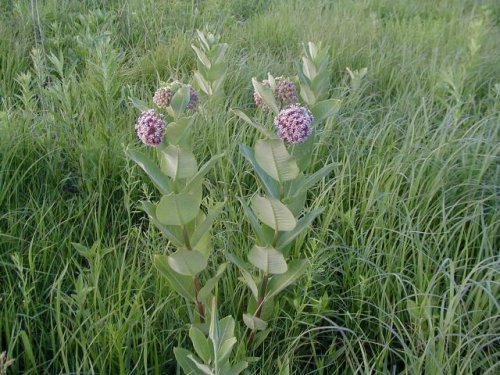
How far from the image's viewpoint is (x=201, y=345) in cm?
101

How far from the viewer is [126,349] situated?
4.22 feet

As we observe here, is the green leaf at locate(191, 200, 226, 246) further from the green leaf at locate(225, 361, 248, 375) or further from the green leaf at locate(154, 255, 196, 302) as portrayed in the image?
the green leaf at locate(225, 361, 248, 375)

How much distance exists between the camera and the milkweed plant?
1064mm

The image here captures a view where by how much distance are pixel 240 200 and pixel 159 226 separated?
0.19 metres

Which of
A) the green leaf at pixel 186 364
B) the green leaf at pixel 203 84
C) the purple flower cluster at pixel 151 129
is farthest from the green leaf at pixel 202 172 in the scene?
the green leaf at pixel 203 84

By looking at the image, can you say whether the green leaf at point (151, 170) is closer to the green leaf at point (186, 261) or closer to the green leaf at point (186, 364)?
the green leaf at point (186, 261)

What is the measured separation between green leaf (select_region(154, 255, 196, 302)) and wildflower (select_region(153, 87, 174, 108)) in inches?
14.1

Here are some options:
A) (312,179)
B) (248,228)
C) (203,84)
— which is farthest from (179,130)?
(203,84)

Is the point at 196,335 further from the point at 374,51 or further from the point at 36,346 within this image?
the point at 374,51

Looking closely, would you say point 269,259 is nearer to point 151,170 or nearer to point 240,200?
point 240,200

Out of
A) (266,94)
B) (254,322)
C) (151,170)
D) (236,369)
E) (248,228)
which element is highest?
(266,94)

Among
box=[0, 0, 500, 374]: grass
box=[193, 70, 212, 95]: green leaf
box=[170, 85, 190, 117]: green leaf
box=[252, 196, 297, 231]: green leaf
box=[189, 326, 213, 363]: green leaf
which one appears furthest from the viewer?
box=[193, 70, 212, 95]: green leaf

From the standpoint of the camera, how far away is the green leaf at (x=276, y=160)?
1063 mm

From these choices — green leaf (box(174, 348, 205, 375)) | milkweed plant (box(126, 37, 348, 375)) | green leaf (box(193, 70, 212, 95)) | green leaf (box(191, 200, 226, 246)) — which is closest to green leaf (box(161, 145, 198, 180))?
milkweed plant (box(126, 37, 348, 375))
